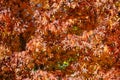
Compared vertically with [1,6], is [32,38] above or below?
below

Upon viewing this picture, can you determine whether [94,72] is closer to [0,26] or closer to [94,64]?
[94,64]

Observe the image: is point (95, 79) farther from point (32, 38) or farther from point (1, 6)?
point (1, 6)

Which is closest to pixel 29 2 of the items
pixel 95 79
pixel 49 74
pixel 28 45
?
pixel 28 45

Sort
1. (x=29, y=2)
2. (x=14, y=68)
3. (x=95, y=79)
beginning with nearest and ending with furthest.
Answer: (x=95, y=79)
(x=14, y=68)
(x=29, y=2)

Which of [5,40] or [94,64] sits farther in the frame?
[5,40]

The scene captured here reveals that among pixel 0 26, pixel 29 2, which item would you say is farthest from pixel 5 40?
pixel 29 2

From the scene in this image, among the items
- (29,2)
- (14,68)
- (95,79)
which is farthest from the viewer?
(29,2)

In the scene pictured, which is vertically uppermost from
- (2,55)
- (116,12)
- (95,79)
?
(116,12)
